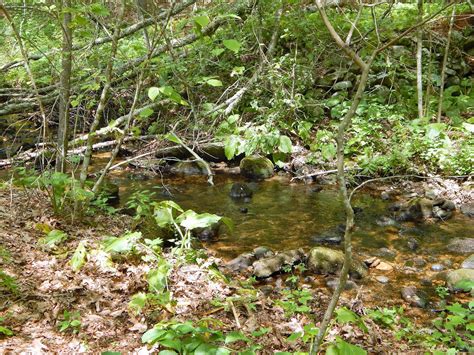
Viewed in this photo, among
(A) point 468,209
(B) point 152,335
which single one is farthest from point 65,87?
(A) point 468,209

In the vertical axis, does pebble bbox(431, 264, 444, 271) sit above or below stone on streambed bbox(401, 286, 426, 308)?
below

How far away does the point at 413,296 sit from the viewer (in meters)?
4.94

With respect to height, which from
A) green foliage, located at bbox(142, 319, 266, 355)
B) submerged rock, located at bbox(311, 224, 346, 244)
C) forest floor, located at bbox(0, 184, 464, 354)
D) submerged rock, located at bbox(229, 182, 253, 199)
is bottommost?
submerged rock, located at bbox(311, 224, 346, 244)

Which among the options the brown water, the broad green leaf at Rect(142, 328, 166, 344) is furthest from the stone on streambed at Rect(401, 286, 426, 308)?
the broad green leaf at Rect(142, 328, 166, 344)

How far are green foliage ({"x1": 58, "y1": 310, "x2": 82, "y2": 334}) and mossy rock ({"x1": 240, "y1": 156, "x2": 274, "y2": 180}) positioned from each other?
285 inches

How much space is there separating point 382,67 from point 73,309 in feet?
36.7

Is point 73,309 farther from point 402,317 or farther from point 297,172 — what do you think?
point 297,172

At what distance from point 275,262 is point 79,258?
264 centimetres

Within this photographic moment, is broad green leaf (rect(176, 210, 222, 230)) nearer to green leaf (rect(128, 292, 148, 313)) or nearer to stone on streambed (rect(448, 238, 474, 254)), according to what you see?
green leaf (rect(128, 292, 148, 313))

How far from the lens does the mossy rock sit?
10.1 m

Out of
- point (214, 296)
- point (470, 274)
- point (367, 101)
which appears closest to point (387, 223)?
point (470, 274)

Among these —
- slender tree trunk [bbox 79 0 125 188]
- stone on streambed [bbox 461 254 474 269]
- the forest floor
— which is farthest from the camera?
stone on streambed [bbox 461 254 474 269]

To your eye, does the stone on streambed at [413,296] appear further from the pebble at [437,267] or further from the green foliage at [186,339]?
the green foliage at [186,339]

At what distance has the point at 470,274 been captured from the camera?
5070 millimetres
